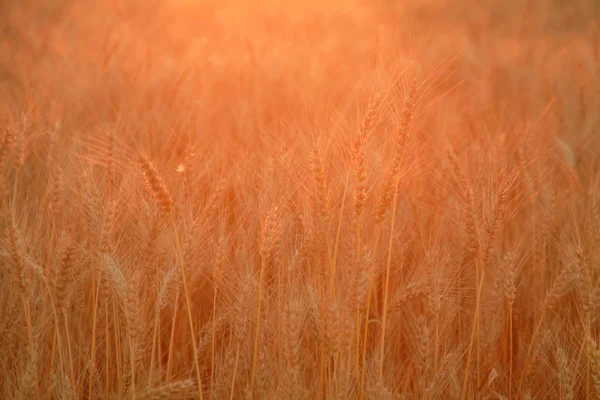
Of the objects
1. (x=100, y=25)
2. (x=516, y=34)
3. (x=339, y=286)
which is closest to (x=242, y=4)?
(x=100, y=25)

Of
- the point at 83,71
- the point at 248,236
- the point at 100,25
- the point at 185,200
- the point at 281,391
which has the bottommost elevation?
the point at 281,391

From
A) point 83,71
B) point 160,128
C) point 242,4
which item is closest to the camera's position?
point 160,128

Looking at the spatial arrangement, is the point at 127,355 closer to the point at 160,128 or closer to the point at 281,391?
the point at 281,391

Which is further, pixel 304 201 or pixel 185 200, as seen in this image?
pixel 185 200

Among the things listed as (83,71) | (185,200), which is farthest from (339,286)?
(83,71)

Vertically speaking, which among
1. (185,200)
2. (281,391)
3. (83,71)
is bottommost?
(281,391)

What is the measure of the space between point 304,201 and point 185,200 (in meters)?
0.33

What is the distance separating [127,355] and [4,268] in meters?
0.52

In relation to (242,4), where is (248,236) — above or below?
below

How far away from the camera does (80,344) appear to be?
1.39m

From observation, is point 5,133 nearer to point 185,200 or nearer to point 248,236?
point 185,200

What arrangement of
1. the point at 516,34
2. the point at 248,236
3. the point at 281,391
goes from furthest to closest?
the point at 516,34
the point at 248,236
the point at 281,391

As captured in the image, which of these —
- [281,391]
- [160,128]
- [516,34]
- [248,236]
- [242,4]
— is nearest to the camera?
[281,391]

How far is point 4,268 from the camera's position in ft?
4.91
